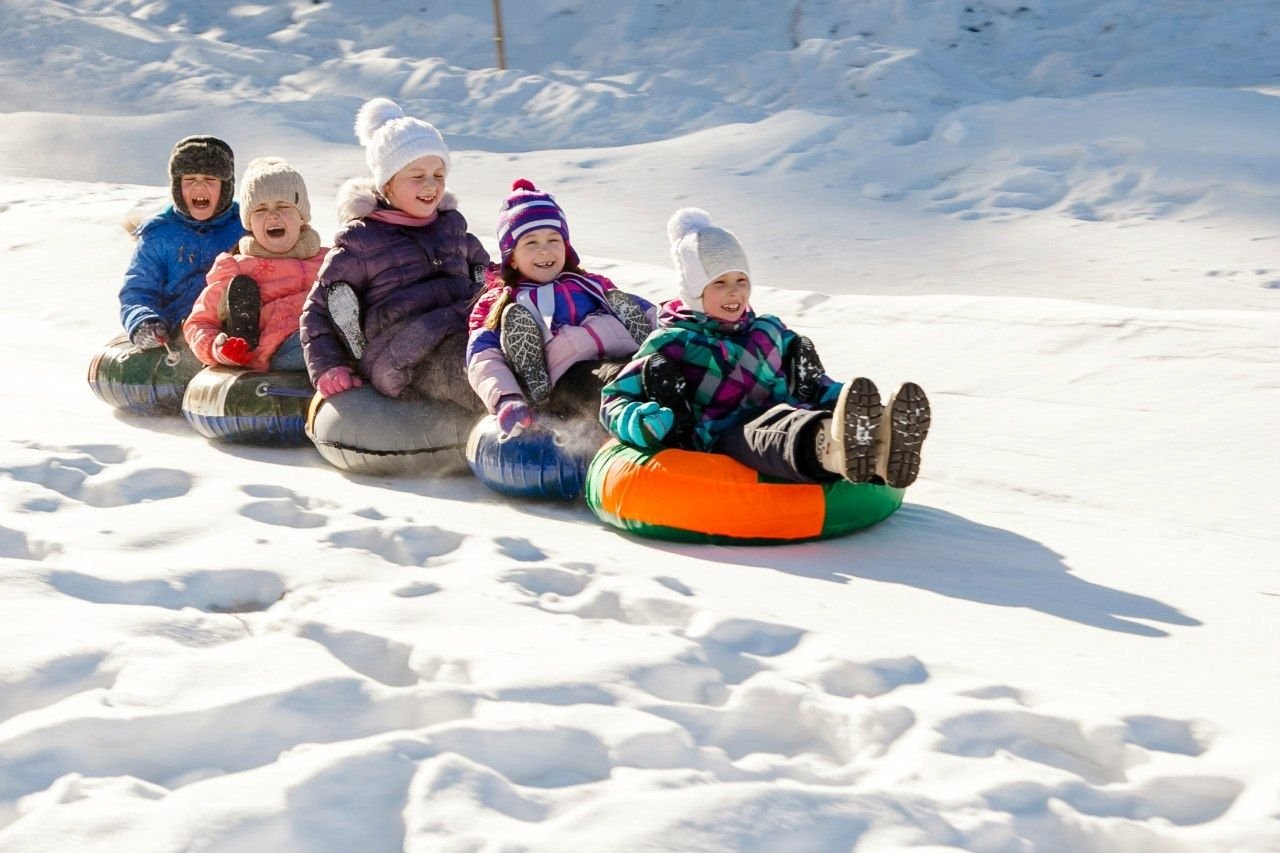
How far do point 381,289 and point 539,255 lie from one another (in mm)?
730

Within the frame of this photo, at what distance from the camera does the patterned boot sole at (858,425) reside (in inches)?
147

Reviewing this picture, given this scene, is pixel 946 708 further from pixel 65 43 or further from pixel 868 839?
pixel 65 43

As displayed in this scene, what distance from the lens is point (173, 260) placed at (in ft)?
20.7

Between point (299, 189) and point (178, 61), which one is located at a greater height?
point (178, 61)

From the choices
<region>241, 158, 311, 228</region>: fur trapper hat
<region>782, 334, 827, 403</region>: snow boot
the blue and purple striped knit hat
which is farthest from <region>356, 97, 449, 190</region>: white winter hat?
<region>782, 334, 827, 403</region>: snow boot

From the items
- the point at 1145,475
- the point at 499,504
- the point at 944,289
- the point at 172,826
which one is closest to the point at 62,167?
the point at 944,289

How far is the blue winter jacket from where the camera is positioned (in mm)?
6234

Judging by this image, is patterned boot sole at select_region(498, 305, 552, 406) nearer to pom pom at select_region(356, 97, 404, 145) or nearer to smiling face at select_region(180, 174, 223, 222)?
pom pom at select_region(356, 97, 404, 145)

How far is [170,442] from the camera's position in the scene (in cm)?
557

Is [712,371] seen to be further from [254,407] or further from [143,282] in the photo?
[143,282]

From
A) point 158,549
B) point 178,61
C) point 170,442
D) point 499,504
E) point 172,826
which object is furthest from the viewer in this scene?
point 178,61

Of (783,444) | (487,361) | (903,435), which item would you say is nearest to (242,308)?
(487,361)

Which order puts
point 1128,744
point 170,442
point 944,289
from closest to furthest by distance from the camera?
point 1128,744
point 170,442
point 944,289

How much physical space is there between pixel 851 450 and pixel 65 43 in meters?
18.3
